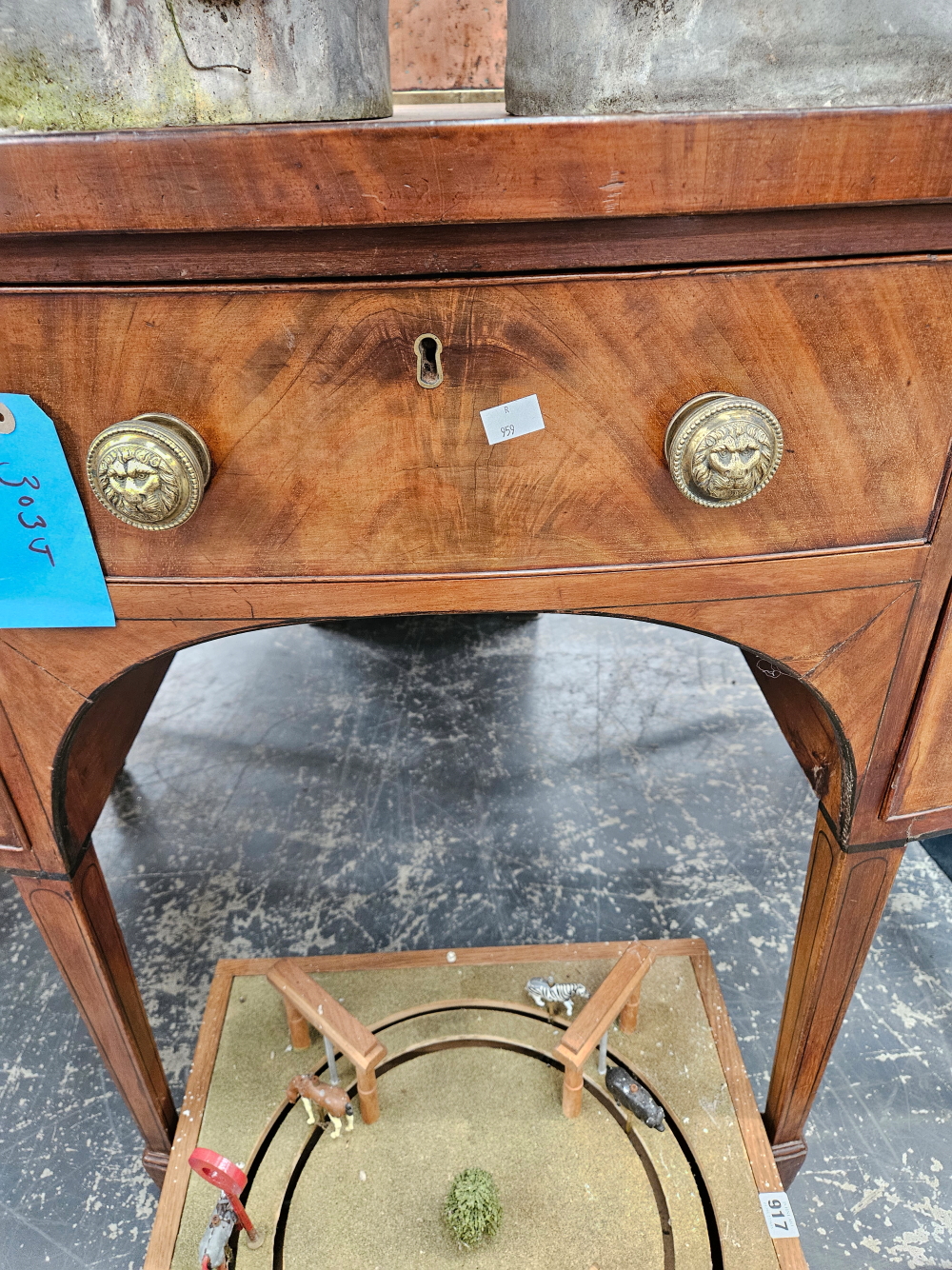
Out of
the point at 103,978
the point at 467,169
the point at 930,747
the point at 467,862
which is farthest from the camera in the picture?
the point at 467,862

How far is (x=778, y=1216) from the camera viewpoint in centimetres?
77

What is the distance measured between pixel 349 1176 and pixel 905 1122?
2.24 ft

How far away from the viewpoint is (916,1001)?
1.16 meters

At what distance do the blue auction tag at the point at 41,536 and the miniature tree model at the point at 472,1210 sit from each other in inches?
24.0

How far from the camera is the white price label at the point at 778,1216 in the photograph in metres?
0.75

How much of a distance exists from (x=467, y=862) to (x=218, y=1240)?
0.71 m

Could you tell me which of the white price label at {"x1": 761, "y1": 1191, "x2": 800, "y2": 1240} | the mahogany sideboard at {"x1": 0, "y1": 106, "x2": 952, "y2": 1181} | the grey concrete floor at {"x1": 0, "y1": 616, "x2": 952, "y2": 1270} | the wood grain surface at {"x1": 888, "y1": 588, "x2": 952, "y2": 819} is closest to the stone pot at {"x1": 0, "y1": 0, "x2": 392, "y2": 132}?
the mahogany sideboard at {"x1": 0, "y1": 106, "x2": 952, "y2": 1181}

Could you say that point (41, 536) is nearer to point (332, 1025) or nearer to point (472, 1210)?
point (332, 1025)

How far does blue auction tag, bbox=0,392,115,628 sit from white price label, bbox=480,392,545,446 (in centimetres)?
25

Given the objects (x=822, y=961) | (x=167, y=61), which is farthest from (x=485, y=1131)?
(x=167, y=61)

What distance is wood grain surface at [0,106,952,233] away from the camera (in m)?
0.39

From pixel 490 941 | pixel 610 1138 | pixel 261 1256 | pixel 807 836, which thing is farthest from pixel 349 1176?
pixel 807 836

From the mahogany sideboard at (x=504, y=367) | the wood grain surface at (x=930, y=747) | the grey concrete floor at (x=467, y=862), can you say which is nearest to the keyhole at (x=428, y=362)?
the mahogany sideboard at (x=504, y=367)

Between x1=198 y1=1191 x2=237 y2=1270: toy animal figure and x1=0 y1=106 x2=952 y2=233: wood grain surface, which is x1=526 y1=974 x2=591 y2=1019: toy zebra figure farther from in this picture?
x1=0 y1=106 x2=952 y2=233: wood grain surface
